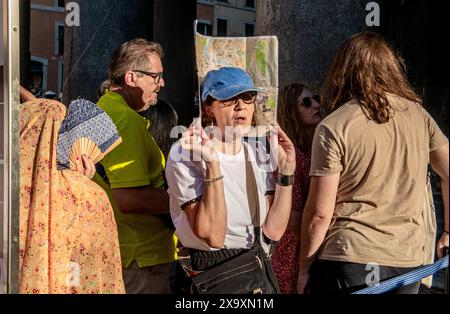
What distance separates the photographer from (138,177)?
3.53 metres

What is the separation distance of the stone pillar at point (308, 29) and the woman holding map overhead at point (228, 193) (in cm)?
103

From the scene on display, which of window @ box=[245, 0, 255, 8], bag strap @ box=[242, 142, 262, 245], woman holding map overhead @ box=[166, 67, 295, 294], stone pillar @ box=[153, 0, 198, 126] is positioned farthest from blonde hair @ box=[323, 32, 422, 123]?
stone pillar @ box=[153, 0, 198, 126]

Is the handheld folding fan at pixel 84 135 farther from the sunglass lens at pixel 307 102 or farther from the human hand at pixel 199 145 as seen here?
the sunglass lens at pixel 307 102

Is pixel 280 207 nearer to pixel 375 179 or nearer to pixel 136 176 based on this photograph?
pixel 375 179

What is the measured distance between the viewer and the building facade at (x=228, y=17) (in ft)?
12.5

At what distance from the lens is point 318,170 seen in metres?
3.05

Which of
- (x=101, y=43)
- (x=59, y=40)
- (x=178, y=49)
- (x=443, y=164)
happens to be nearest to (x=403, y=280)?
(x=443, y=164)

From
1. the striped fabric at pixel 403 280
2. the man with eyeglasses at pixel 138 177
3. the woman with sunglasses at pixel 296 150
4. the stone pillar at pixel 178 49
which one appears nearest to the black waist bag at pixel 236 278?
the striped fabric at pixel 403 280

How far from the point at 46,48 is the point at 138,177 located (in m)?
2.52

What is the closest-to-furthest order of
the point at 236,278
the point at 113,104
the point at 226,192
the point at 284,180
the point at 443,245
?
the point at 236,278, the point at 226,192, the point at 284,180, the point at 443,245, the point at 113,104

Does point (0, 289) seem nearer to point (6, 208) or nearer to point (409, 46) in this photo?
point (6, 208)

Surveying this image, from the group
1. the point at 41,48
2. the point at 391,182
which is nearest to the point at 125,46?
the point at 391,182

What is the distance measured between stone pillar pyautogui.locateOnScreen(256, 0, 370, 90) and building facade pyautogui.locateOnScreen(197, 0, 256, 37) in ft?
0.23
